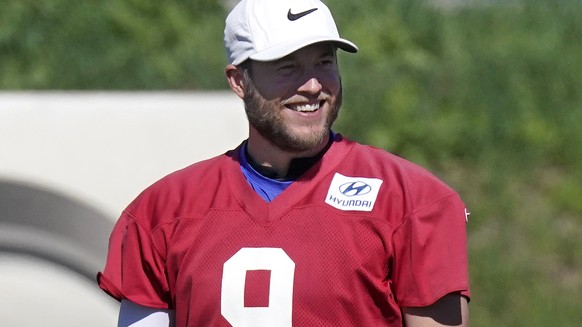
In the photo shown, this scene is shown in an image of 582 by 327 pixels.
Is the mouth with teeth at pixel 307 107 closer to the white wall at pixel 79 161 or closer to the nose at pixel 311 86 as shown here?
the nose at pixel 311 86

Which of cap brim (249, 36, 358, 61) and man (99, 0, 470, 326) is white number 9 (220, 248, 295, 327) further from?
cap brim (249, 36, 358, 61)

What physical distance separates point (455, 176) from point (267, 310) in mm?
3895

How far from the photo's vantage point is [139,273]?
285 centimetres

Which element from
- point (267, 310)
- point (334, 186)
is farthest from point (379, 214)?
point (267, 310)

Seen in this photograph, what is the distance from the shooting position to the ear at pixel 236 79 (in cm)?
291

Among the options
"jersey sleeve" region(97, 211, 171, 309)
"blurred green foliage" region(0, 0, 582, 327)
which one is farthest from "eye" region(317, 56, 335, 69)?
"blurred green foliage" region(0, 0, 582, 327)

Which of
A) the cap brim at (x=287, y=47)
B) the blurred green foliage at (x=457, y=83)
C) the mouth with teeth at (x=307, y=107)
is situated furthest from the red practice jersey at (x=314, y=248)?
the blurred green foliage at (x=457, y=83)

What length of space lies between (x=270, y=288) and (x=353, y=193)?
28 cm

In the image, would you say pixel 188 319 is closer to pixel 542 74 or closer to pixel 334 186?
pixel 334 186

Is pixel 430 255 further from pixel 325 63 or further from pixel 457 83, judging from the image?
pixel 457 83

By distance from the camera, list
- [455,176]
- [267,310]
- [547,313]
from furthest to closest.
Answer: [455,176], [547,313], [267,310]

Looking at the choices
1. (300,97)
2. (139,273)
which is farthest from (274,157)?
(139,273)

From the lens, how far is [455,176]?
6.45m

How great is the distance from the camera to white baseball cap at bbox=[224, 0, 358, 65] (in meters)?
2.76
